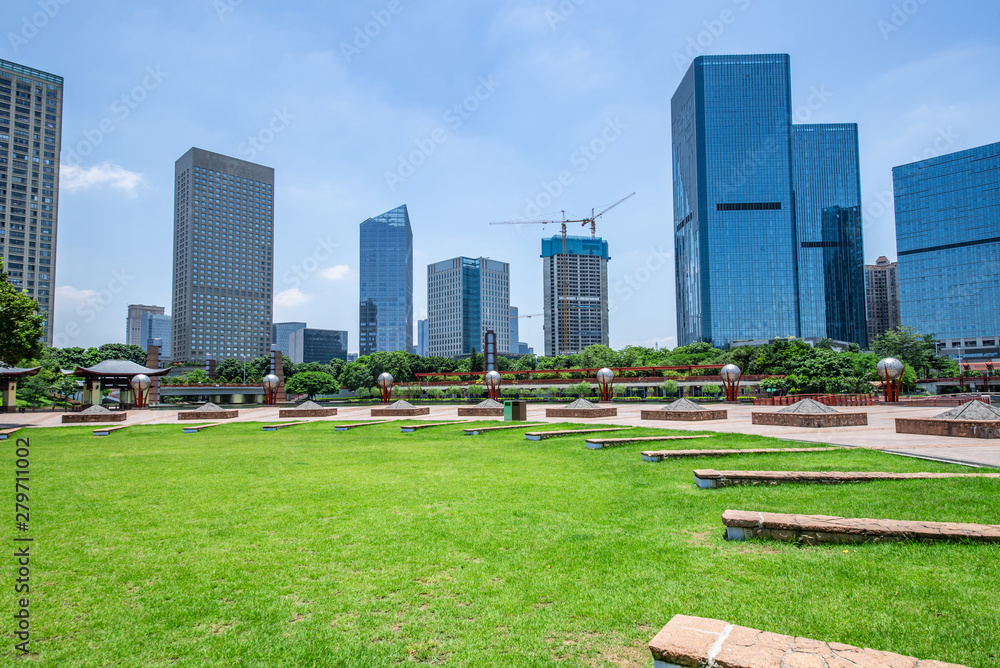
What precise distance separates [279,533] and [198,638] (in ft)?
9.14

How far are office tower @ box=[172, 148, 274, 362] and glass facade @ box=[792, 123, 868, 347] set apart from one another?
484 ft

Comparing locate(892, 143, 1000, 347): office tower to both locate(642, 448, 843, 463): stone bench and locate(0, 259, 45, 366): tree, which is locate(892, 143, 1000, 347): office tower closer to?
locate(642, 448, 843, 463): stone bench

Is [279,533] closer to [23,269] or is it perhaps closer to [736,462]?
[736,462]

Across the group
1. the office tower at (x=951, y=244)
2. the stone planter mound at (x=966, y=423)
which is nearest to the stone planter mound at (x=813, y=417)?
the stone planter mound at (x=966, y=423)

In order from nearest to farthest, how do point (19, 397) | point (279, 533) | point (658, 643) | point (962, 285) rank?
point (658, 643)
point (279, 533)
point (19, 397)
point (962, 285)

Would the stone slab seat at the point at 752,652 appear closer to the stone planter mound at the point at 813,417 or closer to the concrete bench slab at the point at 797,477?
the concrete bench slab at the point at 797,477

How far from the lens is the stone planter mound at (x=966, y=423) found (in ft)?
48.0

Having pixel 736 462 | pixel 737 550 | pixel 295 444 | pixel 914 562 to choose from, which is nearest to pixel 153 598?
pixel 737 550

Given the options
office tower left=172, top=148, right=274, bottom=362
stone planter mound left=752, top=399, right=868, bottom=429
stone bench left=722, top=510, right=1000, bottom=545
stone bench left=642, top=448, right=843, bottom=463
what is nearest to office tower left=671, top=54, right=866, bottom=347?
stone planter mound left=752, top=399, right=868, bottom=429

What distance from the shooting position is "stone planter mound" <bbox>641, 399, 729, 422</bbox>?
23766 mm

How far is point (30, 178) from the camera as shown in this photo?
358 ft

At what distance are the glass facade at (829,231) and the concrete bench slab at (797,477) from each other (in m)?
142

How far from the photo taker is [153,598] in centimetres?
498

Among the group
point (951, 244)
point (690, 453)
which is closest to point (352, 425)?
point (690, 453)
